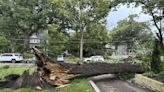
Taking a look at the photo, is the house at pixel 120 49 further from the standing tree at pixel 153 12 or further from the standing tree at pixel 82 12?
the standing tree at pixel 153 12

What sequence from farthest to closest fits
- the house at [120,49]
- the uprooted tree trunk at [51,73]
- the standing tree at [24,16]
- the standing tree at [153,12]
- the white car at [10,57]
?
the house at [120,49] < the standing tree at [24,16] < the white car at [10,57] < the standing tree at [153,12] < the uprooted tree trunk at [51,73]

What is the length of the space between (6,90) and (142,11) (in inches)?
513

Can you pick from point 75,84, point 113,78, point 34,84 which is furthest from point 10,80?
point 113,78

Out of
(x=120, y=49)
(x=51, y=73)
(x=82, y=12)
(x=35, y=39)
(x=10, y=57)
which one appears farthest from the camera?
(x=120, y=49)

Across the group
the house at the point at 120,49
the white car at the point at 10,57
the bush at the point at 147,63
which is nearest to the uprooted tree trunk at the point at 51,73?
the bush at the point at 147,63

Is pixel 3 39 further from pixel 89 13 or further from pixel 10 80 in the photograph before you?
pixel 10 80

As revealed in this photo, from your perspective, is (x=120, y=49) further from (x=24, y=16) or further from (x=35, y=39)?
(x=24, y=16)

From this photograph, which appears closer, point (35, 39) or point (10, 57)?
point (10, 57)

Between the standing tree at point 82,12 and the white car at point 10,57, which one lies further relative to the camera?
the white car at point 10,57

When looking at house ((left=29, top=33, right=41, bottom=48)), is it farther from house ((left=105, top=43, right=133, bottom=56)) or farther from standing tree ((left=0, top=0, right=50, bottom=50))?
house ((left=105, top=43, right=133, bottom=56))

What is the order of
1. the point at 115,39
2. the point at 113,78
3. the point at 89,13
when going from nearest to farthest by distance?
the point at 113,78 < the point at 89,13 < the point at 115,39

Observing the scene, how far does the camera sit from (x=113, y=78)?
2666 centimetres

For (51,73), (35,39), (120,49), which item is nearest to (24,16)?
(35,39)

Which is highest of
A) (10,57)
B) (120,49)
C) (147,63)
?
(147,63)
